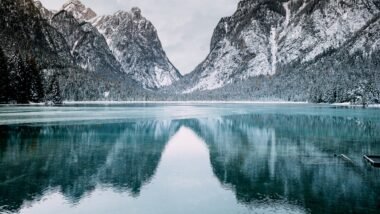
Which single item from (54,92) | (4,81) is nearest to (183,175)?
(4,81)

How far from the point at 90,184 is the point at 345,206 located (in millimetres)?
14229

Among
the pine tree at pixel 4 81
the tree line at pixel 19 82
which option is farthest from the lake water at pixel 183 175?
the tree line at pixel 19 82

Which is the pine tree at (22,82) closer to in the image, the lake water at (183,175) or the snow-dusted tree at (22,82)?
the snow-dusted tree at (22,82)

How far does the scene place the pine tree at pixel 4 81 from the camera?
383ft

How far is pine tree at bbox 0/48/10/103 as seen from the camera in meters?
117

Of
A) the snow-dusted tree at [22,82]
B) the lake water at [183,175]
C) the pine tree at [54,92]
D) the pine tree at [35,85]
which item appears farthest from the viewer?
the pine tree at [54,92]

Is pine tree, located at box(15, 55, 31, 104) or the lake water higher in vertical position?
pine tree, located at box(15, 55, 31, 104)

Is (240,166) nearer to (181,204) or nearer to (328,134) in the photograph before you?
(181,204)

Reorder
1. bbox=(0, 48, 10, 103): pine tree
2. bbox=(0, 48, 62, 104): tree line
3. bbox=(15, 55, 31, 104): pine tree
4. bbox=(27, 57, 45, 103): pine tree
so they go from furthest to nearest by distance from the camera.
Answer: bbox=(27, 57, 45, 103): pine tree, bbox=(15, 55, 31, 104): pine tree, bbox=(0, 48, 62, 104): tree line, bbox=(0, 48, 10, 103): pine tree

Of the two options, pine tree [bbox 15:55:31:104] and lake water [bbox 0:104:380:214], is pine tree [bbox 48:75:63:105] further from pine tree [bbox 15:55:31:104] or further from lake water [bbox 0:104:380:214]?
lake water [bbox 0:104:380:214]

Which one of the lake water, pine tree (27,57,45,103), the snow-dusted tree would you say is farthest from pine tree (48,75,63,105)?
the lake water

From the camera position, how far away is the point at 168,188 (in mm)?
25438

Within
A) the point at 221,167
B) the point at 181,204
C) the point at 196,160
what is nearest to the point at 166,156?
the point at 196,160

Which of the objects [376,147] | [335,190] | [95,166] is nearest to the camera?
[335,190]
